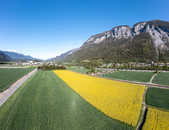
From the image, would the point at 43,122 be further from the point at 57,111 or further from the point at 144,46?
the point at 144,46

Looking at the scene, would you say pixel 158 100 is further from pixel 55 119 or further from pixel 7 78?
pixel 7 78

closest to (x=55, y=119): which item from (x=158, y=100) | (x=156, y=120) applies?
(x=156, y=120)

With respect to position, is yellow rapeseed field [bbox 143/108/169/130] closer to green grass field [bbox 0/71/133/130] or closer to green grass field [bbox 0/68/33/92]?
green grass field [bbox 0/71/133/130]

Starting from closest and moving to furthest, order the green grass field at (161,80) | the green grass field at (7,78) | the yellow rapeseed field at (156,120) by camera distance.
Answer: the yellow rapeseed field at (156,120)
the green grass field at (7,78)
the green grass field at (161,80)

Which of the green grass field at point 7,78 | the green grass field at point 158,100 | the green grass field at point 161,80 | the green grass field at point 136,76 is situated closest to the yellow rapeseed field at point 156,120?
A: the green grass field at point 158,100

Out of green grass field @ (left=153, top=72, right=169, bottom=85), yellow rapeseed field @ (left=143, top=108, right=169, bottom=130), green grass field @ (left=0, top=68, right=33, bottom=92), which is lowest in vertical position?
green grass field @ (left=153, top=72, right=169, bottom=85)

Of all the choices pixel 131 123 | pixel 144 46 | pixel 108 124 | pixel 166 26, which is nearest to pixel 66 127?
pixel 108 124

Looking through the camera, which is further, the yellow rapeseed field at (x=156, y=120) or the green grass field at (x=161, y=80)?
the green grass field at (x=161, y=80)

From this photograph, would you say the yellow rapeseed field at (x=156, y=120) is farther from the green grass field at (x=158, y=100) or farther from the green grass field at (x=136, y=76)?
the green grass field at (x=136, y=76)

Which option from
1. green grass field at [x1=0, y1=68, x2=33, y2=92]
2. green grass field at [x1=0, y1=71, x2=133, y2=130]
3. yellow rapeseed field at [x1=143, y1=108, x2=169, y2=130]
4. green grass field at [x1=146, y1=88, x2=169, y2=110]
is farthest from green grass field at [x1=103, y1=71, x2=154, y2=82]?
green grass field at [x1=0, y1=68, x2=33, y2=92]

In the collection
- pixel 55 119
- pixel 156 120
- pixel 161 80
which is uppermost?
pixel 55 119
